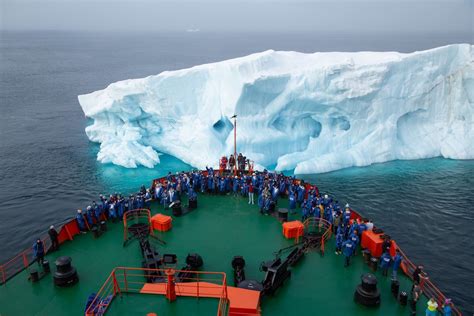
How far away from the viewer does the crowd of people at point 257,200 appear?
13.8 meters

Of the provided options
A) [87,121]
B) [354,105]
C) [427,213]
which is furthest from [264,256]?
[87,121]

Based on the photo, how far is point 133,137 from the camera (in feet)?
115

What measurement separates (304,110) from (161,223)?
20.4 metres

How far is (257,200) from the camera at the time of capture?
1905 cm

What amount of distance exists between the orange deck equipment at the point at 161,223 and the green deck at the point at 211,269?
286 mm

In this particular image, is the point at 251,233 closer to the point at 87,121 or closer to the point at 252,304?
the point at 252,304

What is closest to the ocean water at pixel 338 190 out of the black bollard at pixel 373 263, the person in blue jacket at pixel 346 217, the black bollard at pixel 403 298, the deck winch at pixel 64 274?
the person in blue jacket at pixel 346 217

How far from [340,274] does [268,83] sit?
67.2 ft

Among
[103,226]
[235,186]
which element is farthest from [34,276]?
[235,186]

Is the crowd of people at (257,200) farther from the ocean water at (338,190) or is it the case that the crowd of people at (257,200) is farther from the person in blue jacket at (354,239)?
the ocean water at (338,190)

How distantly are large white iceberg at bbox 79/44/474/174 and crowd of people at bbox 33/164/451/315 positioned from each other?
34.5ft

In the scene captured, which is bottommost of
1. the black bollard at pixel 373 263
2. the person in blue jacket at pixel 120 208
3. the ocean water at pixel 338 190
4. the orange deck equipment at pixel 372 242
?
the ocean water at pixel 338 190

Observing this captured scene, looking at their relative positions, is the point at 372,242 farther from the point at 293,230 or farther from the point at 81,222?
the point at 81,222

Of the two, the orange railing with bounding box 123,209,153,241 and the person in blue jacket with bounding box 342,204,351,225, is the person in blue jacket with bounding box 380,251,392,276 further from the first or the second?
the orange railing with bounding box 123,209,153,241
